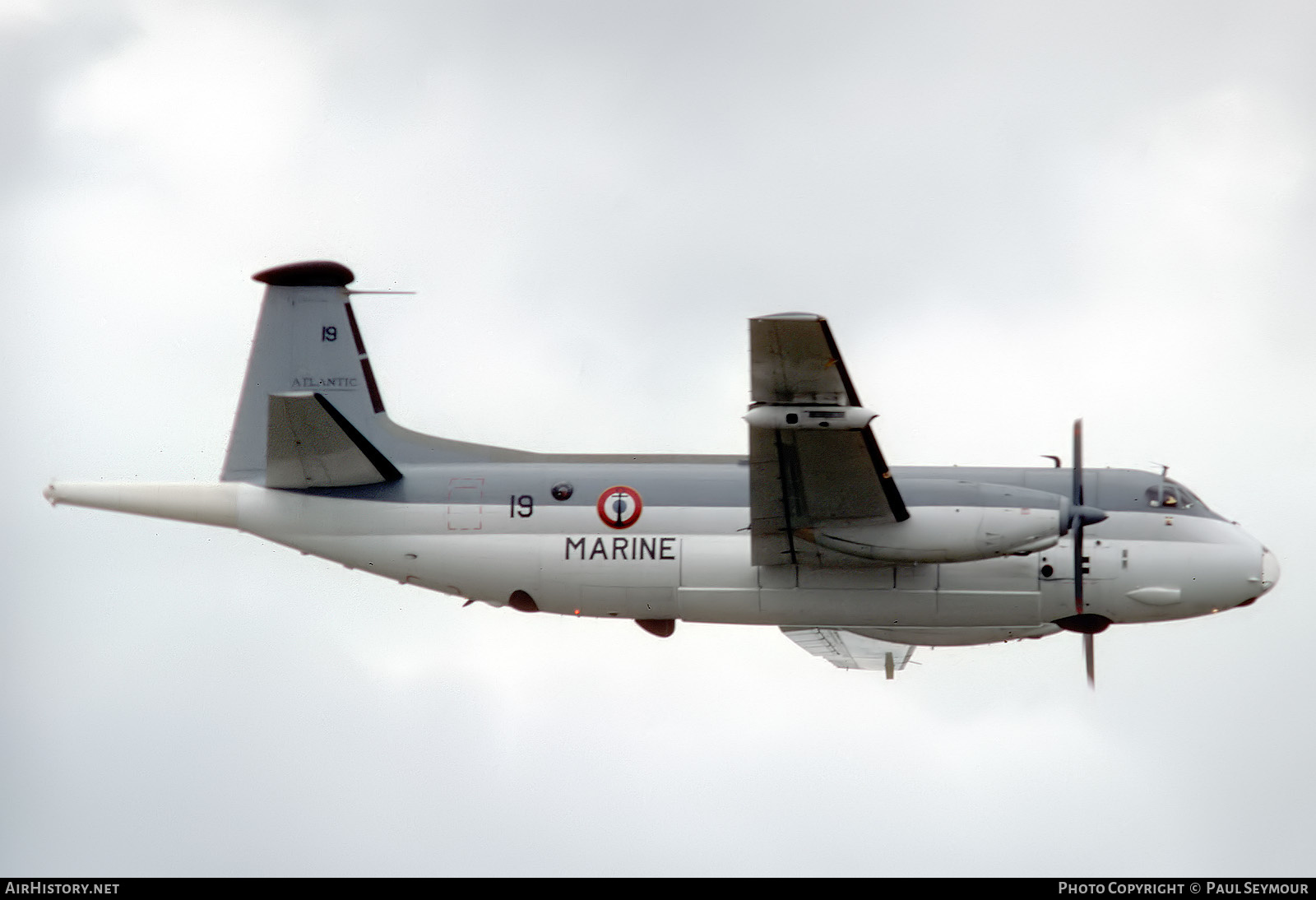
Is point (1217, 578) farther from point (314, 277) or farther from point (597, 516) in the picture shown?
point (314, 277)

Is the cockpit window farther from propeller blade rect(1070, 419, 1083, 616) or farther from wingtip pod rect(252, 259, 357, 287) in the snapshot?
wingtip pod rect(252, 259, 357, 287)

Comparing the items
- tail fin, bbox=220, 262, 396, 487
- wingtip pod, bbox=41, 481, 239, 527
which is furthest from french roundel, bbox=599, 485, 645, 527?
wingtip pod, bbox=41, 481, 239, 527

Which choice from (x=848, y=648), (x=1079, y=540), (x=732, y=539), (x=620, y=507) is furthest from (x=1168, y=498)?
(x=620, y=507)

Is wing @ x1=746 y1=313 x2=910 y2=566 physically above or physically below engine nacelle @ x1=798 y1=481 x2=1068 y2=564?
above

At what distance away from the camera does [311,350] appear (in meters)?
36.3

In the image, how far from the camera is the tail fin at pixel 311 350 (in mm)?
36062

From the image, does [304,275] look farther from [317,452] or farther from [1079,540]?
[1079,540]

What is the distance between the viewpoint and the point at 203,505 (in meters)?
34.0

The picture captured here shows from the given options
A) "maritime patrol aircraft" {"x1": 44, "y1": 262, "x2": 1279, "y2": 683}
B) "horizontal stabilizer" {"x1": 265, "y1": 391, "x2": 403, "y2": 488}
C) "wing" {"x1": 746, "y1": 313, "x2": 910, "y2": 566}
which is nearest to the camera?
"wing" {"x1": 746, "y1": 313, "x2": 910, "y2": 566}

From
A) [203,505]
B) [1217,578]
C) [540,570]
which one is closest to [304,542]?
[203,505]

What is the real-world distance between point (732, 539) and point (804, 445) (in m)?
3.59

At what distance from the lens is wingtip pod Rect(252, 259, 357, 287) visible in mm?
36250

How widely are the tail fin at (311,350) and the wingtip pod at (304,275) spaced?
0.02m

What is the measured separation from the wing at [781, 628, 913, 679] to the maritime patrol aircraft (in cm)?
4
